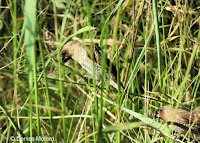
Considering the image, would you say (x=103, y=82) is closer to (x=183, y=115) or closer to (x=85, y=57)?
(x=85, y=57)

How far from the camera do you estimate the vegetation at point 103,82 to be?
1513 mm

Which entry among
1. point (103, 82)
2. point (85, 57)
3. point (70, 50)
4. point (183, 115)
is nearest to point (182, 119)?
point (183, 115)

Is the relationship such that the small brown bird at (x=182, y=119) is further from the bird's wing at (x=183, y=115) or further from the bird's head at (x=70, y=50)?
the bird's head at (x=70, y=50)

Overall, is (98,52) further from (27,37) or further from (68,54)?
(27,37)

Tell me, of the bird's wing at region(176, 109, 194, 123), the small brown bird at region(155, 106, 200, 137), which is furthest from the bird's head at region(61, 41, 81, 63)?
the bird's wing at region(176, 109, 194, 123)

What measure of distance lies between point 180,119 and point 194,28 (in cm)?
136

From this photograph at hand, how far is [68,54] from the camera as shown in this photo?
2.89 metres

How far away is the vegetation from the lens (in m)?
1.51

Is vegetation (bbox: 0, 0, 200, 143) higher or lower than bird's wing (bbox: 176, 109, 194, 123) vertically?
higher

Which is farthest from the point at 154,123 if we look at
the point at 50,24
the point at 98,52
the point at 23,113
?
the point at 50,24

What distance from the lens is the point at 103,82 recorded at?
1.50 m

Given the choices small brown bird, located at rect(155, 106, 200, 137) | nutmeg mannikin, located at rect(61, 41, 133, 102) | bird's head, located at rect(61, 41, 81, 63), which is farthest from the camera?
Answer: bird's head, located at rect(61, 41, 81, 63)

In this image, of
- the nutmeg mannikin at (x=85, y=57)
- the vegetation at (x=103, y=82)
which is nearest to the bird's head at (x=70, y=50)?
the nutmeg mannikin at (x=85, y=57)

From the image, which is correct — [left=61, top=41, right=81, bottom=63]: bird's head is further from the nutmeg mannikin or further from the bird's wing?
the bird's wing
